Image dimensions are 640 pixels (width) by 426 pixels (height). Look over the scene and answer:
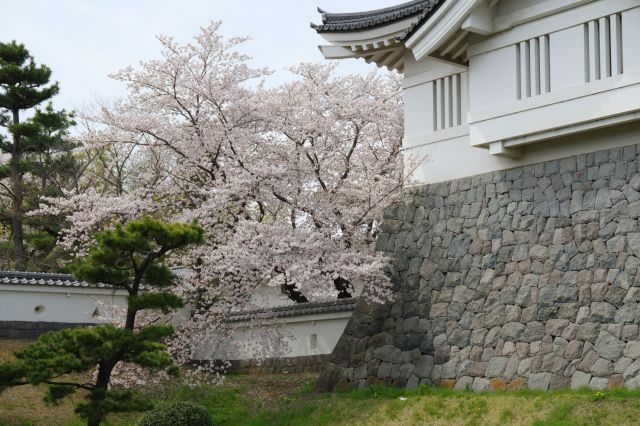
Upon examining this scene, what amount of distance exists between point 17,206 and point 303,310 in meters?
10.1

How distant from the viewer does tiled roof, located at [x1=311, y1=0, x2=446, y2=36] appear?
46.4ft

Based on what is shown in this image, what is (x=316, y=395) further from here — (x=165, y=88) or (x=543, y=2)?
(x=543, y=2)

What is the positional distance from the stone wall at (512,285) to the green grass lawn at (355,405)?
424 millimetres

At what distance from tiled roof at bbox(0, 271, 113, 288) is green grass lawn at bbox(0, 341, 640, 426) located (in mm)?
1225

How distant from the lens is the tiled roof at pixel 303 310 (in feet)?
51.9

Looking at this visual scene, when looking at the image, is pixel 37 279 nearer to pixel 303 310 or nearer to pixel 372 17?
pixel 303 310

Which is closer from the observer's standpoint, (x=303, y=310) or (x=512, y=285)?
(x=512, y=285)

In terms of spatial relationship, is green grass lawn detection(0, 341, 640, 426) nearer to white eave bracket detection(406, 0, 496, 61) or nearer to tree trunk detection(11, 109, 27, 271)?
white eave bracket detection(406, 0, 496, 61)

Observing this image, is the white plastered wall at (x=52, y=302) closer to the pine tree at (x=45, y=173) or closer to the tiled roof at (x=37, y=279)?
the tiled roof at (x=37, y=279)

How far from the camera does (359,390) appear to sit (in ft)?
44.7

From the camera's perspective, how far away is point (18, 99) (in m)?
22.7

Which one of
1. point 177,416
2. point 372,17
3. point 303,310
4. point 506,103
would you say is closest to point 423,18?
point 506,103

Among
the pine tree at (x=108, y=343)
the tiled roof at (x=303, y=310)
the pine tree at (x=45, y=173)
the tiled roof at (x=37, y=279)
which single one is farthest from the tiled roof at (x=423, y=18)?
the pine tree at (x=45, y=173)

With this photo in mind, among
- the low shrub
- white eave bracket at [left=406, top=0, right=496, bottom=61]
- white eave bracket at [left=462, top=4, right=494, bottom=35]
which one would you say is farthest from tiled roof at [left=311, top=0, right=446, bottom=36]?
the low shrub
